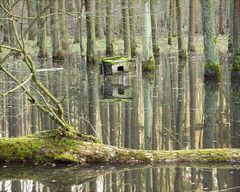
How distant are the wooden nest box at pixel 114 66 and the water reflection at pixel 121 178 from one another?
13.0 meters

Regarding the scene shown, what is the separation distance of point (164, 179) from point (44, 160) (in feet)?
6.84

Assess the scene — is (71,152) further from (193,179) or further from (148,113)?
(148,113)

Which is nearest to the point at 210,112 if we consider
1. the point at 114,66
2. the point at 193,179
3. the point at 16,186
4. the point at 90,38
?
the point at 193,179

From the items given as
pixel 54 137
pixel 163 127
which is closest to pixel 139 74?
pixel 163 127

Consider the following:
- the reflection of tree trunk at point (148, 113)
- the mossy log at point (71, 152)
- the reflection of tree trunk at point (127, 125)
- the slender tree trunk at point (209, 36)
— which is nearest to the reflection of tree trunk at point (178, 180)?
the mossy log at point (71, 152)

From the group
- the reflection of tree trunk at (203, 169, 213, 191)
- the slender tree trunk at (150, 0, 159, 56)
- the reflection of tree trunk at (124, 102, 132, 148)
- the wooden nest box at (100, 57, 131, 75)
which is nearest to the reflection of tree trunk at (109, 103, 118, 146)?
the reflection of tree trunk at (124, 102, 132, 148)

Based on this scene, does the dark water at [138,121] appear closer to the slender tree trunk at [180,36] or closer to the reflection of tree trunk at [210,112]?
the reflection of tree trunk at [210,112]

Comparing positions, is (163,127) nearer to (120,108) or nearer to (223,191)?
(120,108)

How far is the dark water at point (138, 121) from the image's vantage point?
7320 mm

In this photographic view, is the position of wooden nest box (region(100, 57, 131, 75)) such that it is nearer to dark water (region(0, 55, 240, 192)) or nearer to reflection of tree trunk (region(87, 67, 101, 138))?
dark water (region(0, 55, 240, 192))

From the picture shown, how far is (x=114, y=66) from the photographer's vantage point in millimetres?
20984

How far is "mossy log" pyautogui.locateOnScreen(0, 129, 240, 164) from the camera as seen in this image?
27.1ft

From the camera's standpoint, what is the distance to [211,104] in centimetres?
1405

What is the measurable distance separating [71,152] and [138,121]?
396 centimetres
